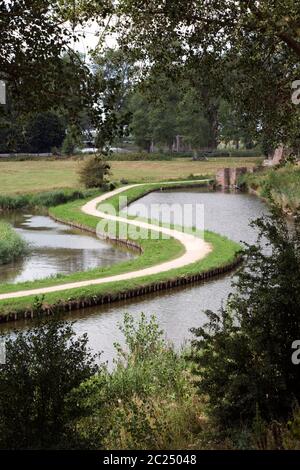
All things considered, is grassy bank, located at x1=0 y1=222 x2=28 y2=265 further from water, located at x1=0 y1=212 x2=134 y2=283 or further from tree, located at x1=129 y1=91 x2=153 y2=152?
tree, located at x1=129 y1=91 x2=153 y2=152

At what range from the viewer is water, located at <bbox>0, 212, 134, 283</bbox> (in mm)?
29605

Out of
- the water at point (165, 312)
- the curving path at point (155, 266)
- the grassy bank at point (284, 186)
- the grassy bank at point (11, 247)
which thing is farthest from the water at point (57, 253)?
the grassy bank at point (284, 186)

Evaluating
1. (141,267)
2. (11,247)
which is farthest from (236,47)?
(11,247)

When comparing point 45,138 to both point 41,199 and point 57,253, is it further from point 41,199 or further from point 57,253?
point 57,253

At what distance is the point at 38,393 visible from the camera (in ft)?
24.2

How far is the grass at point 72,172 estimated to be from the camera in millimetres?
68919

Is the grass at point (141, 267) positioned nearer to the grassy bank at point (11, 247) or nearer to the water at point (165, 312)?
the water at point (165, 312)

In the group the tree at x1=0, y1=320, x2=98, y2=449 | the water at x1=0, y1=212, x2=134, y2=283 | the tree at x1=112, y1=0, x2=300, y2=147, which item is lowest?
the water at x1=0, y1=212, x2=134, y2=283

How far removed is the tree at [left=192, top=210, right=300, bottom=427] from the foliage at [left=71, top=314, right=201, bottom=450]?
0.68m

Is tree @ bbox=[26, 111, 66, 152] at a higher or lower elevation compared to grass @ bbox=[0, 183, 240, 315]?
higher

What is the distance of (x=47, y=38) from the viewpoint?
Result: 27.8 feet

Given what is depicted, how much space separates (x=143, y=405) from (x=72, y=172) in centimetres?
7308

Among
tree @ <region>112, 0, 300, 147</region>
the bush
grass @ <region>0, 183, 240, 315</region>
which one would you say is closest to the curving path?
grass @ <region>0, 183, 240, 315</region>
